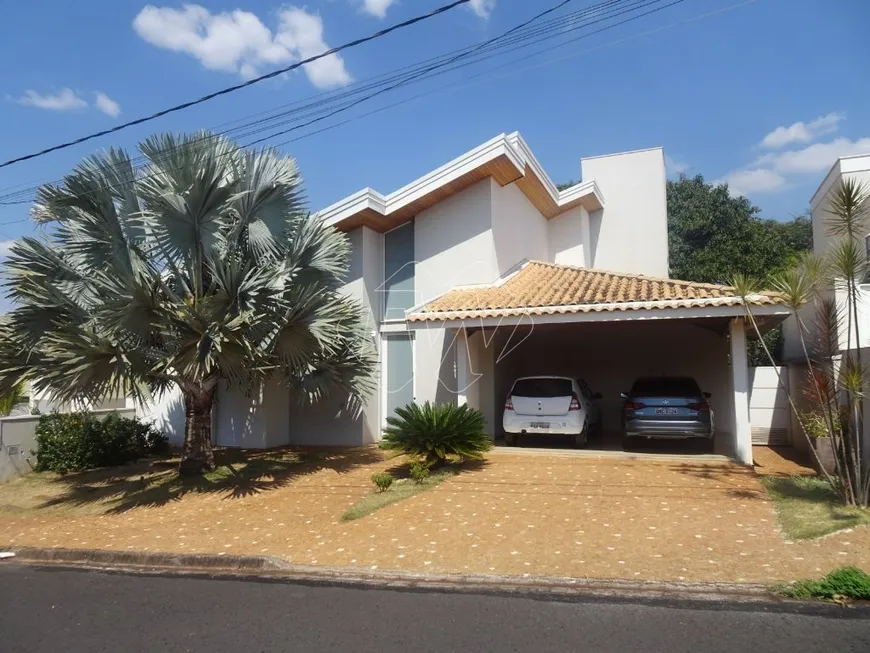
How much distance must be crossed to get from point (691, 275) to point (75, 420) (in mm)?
24141

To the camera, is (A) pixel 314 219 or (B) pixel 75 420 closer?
(A) pixel 314 219

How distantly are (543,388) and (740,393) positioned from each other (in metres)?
3.70

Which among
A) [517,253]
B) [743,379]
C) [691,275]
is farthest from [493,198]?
[691,275]

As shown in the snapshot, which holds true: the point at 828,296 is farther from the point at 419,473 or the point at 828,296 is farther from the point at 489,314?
the point at 419,473

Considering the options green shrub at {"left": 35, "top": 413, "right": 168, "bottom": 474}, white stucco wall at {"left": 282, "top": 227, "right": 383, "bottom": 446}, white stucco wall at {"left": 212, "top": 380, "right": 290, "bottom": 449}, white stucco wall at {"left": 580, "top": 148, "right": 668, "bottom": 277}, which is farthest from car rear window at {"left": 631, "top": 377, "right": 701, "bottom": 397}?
green shrub at {"left": 35, "top": 413, "right": 168, "bottom": 474}

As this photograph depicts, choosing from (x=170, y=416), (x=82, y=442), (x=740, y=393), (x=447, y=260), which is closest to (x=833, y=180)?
(x=740, y=393)

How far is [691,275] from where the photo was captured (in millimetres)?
27953

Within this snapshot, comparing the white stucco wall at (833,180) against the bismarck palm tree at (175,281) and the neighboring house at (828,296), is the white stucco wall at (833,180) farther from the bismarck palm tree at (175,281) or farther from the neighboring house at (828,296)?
the bismarck palm tree at (175,281)

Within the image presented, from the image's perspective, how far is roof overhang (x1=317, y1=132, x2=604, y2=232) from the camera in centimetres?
1448

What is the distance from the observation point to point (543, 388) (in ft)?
43.4

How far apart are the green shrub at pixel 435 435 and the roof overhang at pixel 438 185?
5485mm

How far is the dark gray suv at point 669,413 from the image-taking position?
12.3 m

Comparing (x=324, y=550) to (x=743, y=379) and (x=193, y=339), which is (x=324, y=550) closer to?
(x=193, y=339)

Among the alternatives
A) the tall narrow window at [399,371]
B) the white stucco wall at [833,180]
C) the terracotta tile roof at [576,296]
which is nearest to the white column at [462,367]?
the terracotta tile roof at [576,296]
